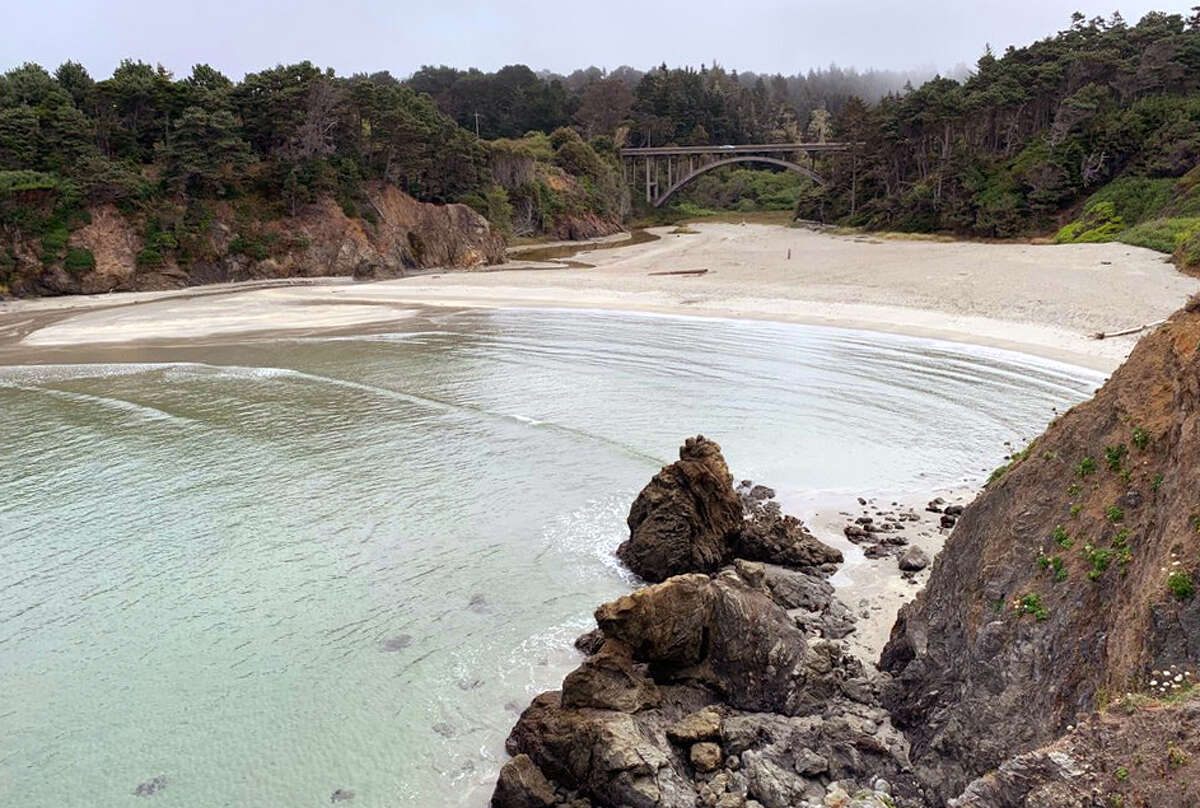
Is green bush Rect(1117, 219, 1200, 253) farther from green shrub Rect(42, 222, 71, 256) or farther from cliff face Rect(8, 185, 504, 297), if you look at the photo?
green shrub Rect(42, 222, 71, 256)

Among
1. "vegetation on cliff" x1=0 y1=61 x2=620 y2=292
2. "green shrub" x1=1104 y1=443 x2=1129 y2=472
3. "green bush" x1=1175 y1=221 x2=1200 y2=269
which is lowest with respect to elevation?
"green shrub" x1=1104 y1=443 x2=1129 y2=472

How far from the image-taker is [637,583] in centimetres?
1405

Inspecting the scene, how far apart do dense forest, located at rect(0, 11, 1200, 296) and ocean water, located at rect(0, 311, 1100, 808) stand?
26188mm

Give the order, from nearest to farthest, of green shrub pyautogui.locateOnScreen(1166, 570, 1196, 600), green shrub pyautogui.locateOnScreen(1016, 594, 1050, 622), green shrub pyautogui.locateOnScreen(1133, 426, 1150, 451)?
green shrub pyautogui.locateOnScreen(1166, 570, 1196, 600) < green shrub pyautogui.locateOnScreen(1016, 594, 1050, 622) < green shrub pyautogui.locateOnScreen(1133, 426, 1150, 451)

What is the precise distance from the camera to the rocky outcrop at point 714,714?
335 inches

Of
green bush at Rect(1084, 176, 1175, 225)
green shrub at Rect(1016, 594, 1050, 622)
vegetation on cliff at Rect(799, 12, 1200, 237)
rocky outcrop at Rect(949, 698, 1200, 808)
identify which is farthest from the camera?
vegetation on cliff at Rect(799, 12, 1200, 237)

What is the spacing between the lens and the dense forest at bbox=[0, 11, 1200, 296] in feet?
172

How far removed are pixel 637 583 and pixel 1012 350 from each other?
67.9ft

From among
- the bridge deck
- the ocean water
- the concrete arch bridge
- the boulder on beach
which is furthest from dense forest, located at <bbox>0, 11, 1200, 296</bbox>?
the boulder on beach

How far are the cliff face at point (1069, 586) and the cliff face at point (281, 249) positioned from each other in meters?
54.6

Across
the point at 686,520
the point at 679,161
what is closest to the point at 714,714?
the point at 686,520

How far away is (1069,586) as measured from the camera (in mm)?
7836

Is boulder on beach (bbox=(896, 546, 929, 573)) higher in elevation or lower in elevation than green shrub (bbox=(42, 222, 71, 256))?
lower

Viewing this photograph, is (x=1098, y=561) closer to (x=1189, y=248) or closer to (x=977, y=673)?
(x=977, y=673)
